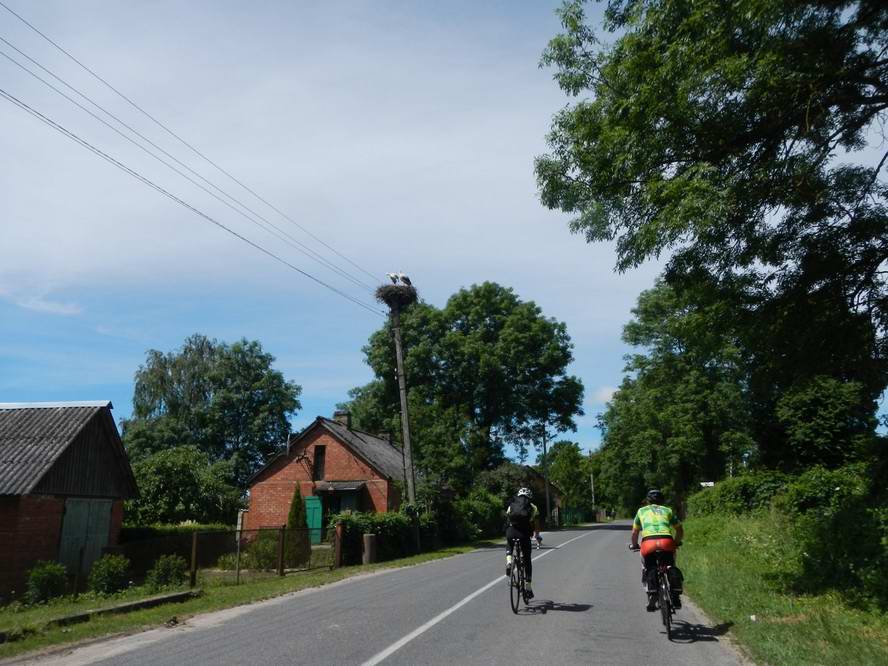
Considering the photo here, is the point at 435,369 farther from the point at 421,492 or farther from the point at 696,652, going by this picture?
the point at 696,652

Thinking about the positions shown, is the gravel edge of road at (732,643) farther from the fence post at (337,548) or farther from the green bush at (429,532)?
the green bush at (429,532)

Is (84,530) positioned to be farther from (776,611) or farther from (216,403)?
(216,403)

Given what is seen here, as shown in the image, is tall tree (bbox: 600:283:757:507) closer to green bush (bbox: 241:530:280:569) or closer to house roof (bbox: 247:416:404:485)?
house roof (bbox: 247:416:404:485)

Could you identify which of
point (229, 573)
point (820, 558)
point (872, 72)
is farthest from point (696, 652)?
point (229, 573)

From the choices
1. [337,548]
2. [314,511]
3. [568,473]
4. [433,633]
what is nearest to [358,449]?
[314,511]

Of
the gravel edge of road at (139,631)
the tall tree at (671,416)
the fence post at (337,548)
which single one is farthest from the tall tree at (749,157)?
the tall tree at (671,416)

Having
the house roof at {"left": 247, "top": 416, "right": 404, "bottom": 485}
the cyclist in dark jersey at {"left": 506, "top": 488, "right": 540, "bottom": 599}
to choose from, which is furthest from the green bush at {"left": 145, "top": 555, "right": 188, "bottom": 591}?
the house roof at {"left": 247, "top": 416, "right": 404, "bottom": 485}

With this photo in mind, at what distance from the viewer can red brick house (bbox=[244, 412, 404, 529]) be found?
1441 inches

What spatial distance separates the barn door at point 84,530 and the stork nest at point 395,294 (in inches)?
478

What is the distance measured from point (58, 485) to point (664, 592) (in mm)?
17146

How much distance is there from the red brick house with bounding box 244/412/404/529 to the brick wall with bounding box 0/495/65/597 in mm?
18263

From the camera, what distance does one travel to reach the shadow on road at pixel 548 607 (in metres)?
10.2

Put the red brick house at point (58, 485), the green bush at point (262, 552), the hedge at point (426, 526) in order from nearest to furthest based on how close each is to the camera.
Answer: the red brick house at point (58, 485) < the green bush at point (262, 552) < the hedge at point (426, 526)

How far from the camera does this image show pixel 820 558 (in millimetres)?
11375
